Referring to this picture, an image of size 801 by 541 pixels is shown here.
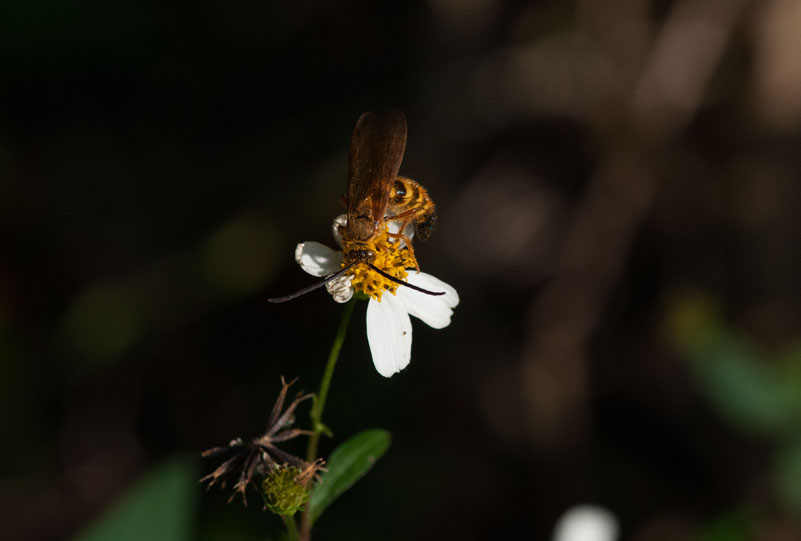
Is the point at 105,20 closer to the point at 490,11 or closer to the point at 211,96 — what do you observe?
the point at 211,96

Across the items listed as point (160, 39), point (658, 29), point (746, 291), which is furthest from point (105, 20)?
point (746, 291)

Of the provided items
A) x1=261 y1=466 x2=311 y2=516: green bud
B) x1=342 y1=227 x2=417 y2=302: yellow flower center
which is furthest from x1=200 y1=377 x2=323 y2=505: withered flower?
x1=342 y1=227 x2=417 y2=302: yellow flower center

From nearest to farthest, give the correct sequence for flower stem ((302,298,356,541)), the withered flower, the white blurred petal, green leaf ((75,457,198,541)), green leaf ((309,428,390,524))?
1. the withered flower
2. flower stem ((302,298,356,541))
3. green leaf ((309,428,390,524))
4. green leaf ((75,457,198,541))
5. the white blurred petal

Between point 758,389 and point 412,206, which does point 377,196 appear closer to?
point 412,206

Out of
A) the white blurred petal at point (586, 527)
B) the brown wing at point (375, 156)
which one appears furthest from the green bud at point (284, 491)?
→ the white blurred petal at point (586, 527)

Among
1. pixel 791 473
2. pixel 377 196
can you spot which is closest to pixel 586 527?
pixel 791 473

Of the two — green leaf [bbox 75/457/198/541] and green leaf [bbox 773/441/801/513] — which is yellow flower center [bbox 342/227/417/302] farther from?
green leaf [bbox 773/441/801/513]

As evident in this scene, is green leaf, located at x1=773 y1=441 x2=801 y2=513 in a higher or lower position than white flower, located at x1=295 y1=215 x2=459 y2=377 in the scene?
lower
